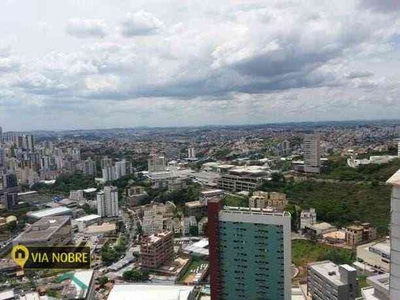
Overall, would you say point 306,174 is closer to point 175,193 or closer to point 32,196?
point 175,193

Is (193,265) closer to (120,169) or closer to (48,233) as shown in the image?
(48,233)

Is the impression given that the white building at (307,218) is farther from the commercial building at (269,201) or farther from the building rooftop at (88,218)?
the building rooftop at (88,218)

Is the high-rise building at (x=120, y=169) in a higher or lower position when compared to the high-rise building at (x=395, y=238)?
lower

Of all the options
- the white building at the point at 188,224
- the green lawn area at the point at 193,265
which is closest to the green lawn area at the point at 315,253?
the green lawn area at the point at 193,265

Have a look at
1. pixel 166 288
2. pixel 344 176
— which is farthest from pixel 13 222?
pixel 344 176

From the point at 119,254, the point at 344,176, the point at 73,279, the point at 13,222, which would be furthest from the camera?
the point at 344,176
